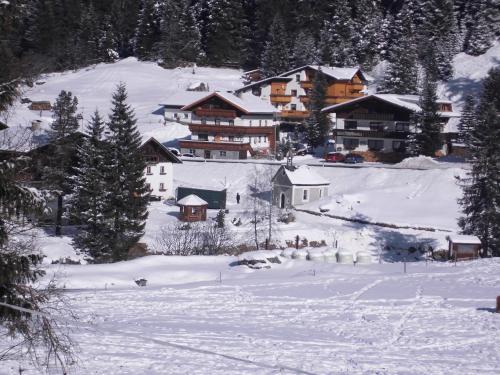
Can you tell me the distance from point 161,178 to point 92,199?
12683 millimetres

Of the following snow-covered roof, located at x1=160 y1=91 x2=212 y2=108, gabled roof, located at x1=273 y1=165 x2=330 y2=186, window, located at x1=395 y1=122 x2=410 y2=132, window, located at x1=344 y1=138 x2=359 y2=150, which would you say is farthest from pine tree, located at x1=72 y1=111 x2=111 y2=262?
snow-covered roof, located at x1=160 y1=91 x2=212 y2=108

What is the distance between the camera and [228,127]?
59.3 metres

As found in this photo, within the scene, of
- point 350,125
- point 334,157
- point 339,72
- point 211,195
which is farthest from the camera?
point 339,72

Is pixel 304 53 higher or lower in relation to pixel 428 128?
higher

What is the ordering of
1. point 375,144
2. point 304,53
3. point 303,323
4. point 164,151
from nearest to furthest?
point 303,323 < point 164,151 < point 375,144 < point 304,53

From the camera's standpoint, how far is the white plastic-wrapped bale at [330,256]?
3099cm

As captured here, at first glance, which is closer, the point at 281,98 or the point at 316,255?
the point at 316,255

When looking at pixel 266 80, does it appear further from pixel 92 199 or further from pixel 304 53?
pixel 92 199

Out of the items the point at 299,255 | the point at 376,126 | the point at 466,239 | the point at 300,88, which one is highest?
the point at 300,88

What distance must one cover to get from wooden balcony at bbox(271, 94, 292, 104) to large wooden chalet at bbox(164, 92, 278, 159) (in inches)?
371

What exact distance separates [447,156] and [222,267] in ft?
95.6

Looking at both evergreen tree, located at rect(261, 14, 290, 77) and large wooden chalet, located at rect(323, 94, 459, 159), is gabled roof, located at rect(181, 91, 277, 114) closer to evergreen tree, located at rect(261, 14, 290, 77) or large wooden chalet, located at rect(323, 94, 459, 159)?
large wooden chalet, located at rect(323, 94, 459, 159)

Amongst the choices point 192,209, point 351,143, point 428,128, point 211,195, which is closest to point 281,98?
point 351,143

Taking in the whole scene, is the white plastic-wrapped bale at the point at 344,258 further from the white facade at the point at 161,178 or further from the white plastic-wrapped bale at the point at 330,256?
the white facade at the point at 161,178
